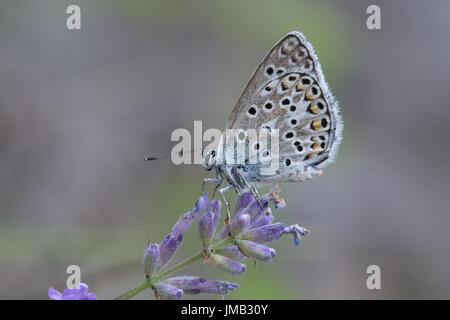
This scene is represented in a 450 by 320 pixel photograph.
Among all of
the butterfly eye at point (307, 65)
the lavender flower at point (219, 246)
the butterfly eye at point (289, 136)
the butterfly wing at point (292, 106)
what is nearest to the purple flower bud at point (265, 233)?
the lavender flower at point (219, 246)

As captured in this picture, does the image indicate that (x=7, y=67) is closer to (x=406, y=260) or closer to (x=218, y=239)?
(x=218, y=239)

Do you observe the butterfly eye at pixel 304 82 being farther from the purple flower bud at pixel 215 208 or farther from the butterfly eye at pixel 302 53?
the purple flower bud at pixel 215 208

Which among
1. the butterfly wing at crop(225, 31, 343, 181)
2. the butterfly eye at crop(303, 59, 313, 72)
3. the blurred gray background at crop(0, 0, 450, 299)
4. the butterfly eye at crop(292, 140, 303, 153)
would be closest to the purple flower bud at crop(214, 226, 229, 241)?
the butterfly wing at crop(225, 31, 343, 181)

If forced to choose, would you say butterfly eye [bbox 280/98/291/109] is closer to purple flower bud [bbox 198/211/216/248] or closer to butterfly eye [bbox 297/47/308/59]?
butterfly eye [bbox 297/47/308/59]

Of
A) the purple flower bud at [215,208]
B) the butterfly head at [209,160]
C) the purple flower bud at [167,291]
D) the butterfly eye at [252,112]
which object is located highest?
the butterfly eye at [252,112]

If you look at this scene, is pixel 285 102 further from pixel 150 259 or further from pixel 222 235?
pixel 150 259

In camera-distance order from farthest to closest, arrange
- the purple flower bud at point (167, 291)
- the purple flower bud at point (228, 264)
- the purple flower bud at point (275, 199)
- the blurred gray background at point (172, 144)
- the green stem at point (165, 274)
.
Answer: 1. the blurred gray background at point (172, 144)
2. the purple flower bud at point (275, 199)
3. the purple flower bud at point (228, 264)
4. the purple flower bud at point (167, 291)
5. the green stem at point (165, 274)
